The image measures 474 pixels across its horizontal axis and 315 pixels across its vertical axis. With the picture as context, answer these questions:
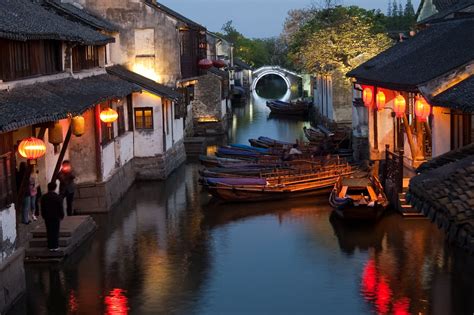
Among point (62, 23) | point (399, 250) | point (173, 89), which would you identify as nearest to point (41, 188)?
point (62, 23)

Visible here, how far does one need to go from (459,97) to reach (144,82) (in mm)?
17013

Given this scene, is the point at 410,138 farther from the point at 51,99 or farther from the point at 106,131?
the point at 51,99

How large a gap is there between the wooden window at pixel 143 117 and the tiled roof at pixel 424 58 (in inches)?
323

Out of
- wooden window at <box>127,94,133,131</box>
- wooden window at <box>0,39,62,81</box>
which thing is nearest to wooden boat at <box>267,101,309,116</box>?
wooden window at <box>127,94,133,131</box>

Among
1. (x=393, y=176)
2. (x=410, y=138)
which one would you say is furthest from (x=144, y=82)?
(x=410, y=138)

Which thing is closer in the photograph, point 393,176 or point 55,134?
point 55,134

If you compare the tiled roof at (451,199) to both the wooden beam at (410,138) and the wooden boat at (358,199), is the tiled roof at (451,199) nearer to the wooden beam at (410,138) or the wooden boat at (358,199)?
the wooden boat at (358,199)

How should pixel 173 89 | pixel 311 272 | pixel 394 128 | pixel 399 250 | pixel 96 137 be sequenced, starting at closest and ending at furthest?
pixel 311 272 → pixel 399 250 → pixel 96 137 → pixel 394 128 → pixel 173 89

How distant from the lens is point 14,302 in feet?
55.4

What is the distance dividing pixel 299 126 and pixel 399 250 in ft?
134

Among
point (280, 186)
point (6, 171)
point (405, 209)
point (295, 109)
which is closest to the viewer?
point (6, 171)

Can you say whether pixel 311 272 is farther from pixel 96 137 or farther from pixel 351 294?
pixel 96 137

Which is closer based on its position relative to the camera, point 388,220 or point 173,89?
point 388,220

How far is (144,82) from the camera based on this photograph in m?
33.5
